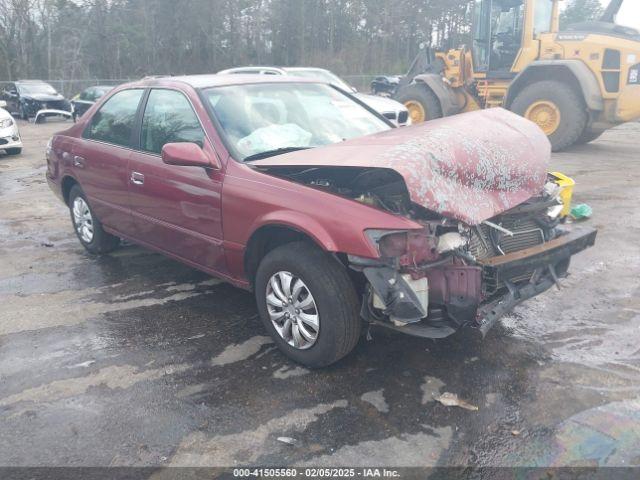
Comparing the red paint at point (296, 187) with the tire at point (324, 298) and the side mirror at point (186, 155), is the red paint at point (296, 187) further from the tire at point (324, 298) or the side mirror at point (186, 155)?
the tire at point (324, 298)

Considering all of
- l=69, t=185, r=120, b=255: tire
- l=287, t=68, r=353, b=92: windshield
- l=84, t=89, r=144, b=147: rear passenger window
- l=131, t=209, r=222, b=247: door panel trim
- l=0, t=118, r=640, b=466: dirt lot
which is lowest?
l=0, t=118, r=640, b=466: dirt lot

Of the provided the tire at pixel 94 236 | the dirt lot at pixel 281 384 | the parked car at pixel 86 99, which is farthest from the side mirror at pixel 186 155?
the parked car at pixel 86 99

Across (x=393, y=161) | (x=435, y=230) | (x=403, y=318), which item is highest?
(x=393, y=161)

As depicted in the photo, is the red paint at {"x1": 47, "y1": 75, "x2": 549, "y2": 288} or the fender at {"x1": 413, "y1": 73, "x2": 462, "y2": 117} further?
the fender at {"x1": 413, "y1": 73, "x2": 462, "y2": 117}

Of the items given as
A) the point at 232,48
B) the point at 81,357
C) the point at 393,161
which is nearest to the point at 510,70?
the point at 393,161

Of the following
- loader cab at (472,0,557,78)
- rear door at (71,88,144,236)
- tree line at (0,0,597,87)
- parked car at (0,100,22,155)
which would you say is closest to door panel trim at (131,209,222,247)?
rear door at (71,88,144,236)

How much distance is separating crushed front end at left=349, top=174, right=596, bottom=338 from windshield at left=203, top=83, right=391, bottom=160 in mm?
1322

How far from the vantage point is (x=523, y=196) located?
3.47 meters

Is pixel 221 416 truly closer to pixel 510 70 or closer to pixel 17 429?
pixel 17 429

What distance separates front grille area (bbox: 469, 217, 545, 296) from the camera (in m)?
3.19

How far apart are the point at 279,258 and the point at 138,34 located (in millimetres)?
40245

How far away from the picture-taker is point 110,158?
15.8 ft

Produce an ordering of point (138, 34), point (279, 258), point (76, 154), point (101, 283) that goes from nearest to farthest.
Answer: point (279, 258) → point (101, 283) → point (76, 154) → point (138, 34)

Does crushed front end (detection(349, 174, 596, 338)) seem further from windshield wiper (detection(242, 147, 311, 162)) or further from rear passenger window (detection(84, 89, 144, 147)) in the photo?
rear passenger window (detection(84, 89, 144, 147))
